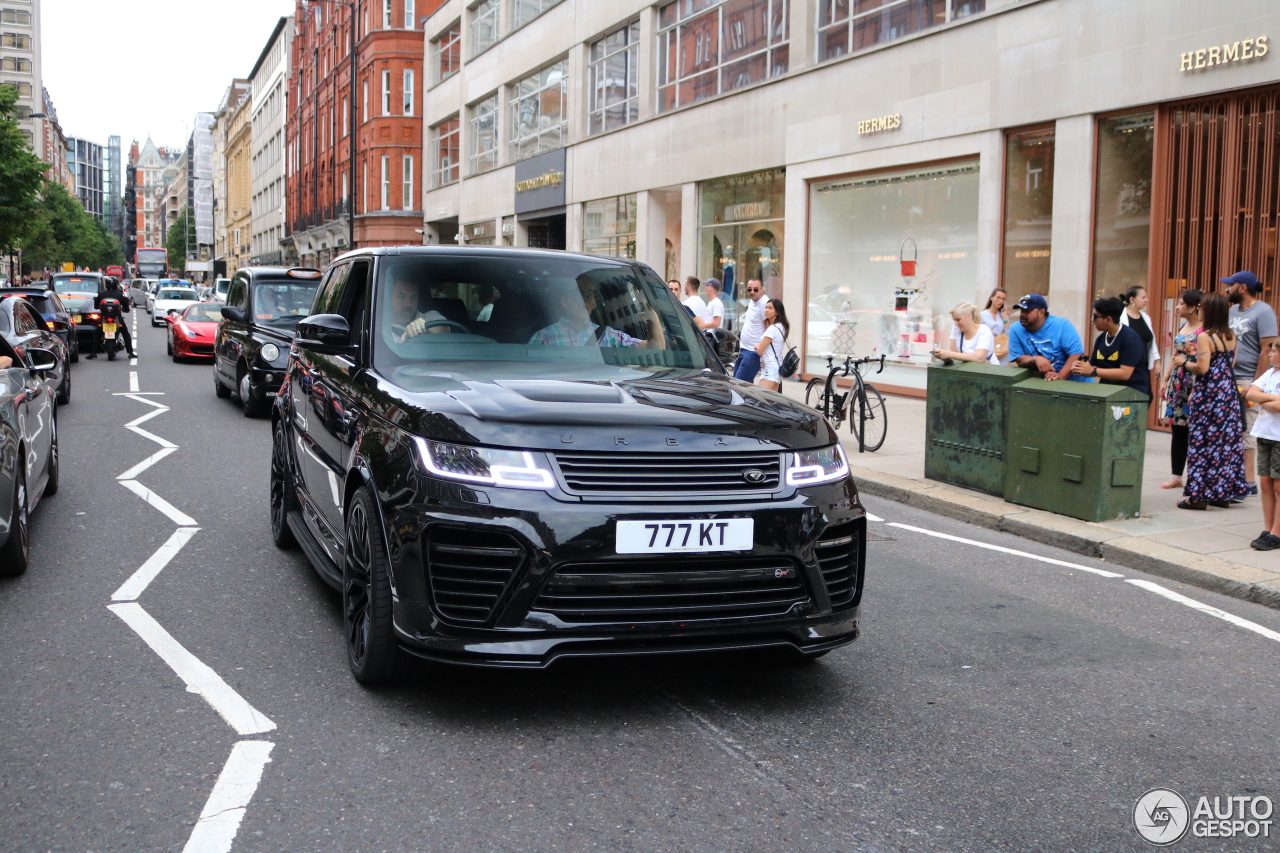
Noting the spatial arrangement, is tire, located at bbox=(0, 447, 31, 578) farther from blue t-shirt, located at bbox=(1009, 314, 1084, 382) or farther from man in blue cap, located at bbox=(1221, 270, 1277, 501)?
man in blue cap, located at bbox=(1221, 270, 1277, 501)

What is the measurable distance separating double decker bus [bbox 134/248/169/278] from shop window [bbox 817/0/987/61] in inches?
3746

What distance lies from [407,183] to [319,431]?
4918cm

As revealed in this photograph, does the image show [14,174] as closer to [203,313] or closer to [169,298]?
[169,298]

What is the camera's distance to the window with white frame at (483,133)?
1471 inches

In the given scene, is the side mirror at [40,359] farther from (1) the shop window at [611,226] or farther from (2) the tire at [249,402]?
(1) the shop window at [611,226]

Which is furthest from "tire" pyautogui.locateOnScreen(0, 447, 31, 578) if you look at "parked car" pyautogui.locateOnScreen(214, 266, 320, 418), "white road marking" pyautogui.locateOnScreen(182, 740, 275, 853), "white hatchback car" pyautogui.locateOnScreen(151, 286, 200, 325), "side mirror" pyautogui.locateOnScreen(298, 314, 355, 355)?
"white hatchback car" pyautogui.locateOnScreen(151, 286, 200, 325)

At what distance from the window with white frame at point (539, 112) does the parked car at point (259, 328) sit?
1671cm

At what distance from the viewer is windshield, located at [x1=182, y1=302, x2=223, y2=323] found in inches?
986

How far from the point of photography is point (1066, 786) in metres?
3.74

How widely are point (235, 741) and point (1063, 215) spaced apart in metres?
13.7

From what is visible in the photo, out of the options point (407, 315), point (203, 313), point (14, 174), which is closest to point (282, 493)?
point (407, 315)

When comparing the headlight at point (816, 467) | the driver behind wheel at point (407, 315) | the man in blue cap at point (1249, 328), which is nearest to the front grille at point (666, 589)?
the headlight at point (816, 467)

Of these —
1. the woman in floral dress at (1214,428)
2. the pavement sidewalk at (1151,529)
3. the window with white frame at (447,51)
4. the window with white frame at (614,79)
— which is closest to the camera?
the pavement sidewalk at (1151,529)

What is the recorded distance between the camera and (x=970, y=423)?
9.73 metres
